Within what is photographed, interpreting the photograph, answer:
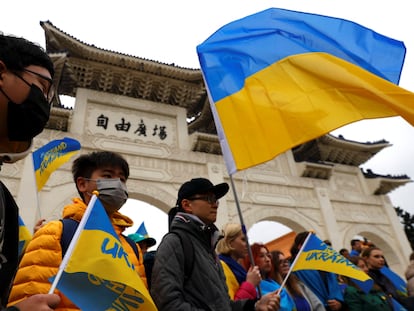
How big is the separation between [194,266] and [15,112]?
1172mm

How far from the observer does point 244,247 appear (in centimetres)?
266

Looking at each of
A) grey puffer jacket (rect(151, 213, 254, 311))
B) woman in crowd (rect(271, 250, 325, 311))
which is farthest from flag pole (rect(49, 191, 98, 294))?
woman in crowd (rect(271, 250, 325, 311))

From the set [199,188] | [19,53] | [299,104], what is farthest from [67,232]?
[299,104]

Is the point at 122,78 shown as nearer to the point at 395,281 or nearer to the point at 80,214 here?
the point at 395,281

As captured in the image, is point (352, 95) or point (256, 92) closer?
point (352, 95)

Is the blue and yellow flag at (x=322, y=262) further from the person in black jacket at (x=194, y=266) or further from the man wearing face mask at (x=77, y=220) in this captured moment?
the man wearing face mask at (x=77, y=220)

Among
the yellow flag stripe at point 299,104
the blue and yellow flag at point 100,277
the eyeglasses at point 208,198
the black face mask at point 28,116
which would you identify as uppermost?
the yellow flag stripe at point 299,104

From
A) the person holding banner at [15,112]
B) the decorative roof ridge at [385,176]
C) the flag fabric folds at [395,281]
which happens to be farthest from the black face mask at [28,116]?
the decorative roof ridge at [385,176]

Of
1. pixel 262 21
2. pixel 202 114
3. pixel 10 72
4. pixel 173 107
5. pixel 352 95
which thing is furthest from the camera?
pixel 202 114

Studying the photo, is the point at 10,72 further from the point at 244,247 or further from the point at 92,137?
the point at 92,137

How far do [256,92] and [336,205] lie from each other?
9.59 m

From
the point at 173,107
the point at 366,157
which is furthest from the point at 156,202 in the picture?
the point at 366,157

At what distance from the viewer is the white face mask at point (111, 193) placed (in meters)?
1.76

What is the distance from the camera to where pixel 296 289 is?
9.05 ft
